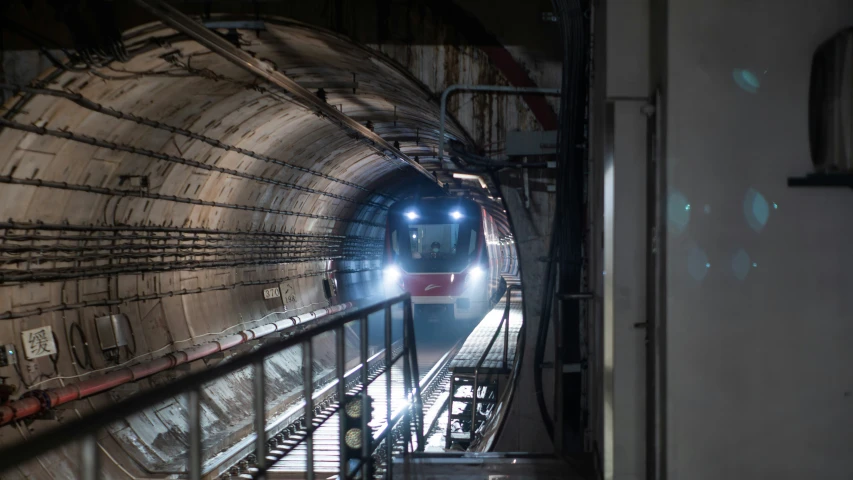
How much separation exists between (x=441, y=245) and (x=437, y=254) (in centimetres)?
24

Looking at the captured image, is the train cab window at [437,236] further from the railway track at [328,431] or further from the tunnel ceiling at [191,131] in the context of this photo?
the tunnel ceiling at [191,131]

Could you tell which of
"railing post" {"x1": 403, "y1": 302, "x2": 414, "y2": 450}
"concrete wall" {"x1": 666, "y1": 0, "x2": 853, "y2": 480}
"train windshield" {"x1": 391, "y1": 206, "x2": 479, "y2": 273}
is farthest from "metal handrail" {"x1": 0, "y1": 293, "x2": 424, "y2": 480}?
"train windshield" {"x1": 391, "y1": 206, "x2": 479, "y2": 273}

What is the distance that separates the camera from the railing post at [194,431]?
1.85 m

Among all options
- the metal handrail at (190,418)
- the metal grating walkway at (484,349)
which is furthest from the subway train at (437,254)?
the metal handrail at (190,418)

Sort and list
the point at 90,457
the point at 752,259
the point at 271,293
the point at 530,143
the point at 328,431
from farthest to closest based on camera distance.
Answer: the point at 271,293, the point at 328,431, the point at 530,143, the point at 752,259, the point at 90,457

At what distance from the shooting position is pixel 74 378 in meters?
7.79

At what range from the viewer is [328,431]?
8812 mm

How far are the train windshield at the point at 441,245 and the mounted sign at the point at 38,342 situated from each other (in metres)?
10.5

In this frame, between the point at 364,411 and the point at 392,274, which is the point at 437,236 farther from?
the point at 364,411

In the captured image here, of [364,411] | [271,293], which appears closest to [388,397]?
[364,411]

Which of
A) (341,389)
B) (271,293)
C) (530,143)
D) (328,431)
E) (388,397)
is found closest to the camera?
(341,389)

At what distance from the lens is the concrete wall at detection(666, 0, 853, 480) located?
253 centimetres

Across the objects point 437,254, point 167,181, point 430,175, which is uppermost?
point 430,175

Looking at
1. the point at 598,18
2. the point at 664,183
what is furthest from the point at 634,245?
the point at 598,18
